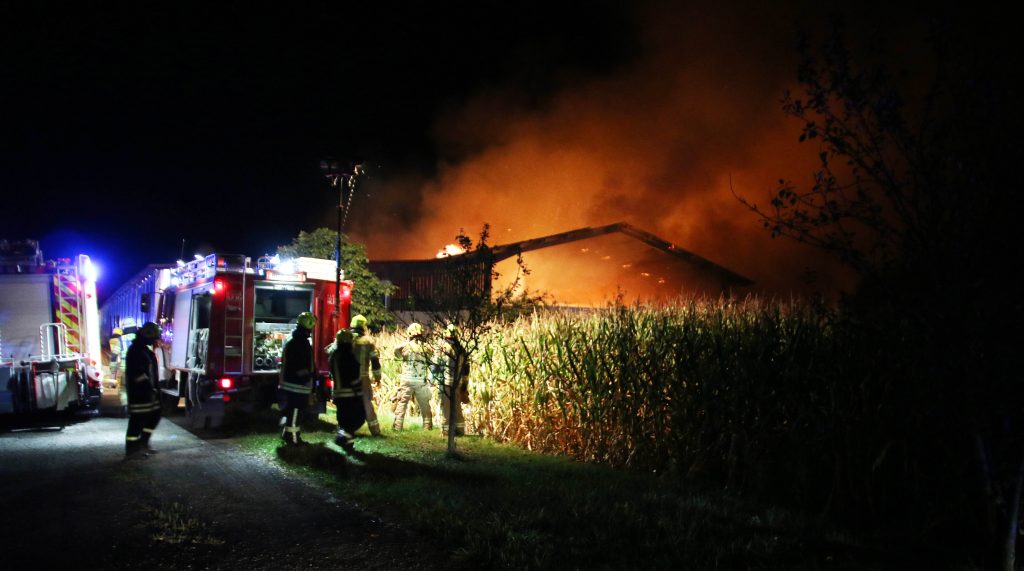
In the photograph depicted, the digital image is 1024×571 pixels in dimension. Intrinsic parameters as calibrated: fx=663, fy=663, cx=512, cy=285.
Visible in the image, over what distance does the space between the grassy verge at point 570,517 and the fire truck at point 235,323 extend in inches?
125

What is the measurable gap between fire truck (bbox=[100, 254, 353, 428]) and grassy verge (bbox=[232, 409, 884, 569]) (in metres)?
3.18

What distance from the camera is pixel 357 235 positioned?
34281 millimetres

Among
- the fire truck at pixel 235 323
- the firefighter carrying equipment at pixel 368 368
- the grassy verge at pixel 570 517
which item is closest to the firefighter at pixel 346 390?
the firefighter carrying equipment at pixel 368 368

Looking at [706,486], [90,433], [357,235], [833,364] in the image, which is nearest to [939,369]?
[833,364]

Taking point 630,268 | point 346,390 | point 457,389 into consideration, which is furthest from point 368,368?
point 630,268

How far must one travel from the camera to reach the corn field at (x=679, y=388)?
6570mm

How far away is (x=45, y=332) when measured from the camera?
10977 millimetres

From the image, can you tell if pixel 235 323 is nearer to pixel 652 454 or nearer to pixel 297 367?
pixel 297 367

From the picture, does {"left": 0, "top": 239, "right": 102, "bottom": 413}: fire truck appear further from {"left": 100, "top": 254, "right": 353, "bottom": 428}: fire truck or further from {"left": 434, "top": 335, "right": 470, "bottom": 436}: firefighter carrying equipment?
{"left": 434, "top": 335, "right": 470, "bottom": 436}: firefighter carrying equipment

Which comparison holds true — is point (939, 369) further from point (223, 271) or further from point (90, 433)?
point (90, 433)

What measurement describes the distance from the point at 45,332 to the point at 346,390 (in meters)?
5.84

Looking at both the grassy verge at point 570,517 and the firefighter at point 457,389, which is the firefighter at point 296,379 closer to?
the grassy verge at point 570,517

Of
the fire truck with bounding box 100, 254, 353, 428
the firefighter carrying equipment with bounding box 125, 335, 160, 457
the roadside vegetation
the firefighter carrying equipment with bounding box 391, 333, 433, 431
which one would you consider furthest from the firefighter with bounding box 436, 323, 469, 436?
the firefighter carrying equipment with bounding box 125, 335, 160, 457

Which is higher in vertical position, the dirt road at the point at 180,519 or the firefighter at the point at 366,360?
the firefighter at the point at 366,360
